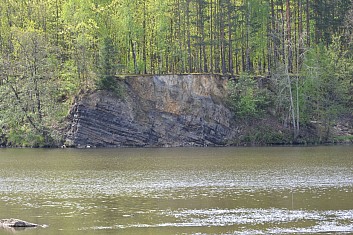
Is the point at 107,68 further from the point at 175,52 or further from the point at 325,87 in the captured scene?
the point at 325,87

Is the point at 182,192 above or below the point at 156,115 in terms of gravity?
below

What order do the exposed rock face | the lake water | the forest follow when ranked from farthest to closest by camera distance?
the forest → the exposed rock face → the lake water

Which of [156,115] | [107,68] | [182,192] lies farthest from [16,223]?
[156,115]

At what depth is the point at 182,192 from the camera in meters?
44.2

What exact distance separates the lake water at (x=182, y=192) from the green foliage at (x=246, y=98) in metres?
17.6

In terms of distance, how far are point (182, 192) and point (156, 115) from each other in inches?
1826

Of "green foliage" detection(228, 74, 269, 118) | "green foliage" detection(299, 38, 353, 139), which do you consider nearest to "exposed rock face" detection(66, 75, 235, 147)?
"green foliage" detection(228, 74, 269, 118)

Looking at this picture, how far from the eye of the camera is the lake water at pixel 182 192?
107ft

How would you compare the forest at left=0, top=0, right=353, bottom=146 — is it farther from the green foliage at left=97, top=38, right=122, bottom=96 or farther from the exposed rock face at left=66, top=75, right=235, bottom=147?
the exposed rock face at left=66, top=75, right=235, bottom=147

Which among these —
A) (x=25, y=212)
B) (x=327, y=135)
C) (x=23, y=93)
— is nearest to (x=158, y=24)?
(x=23, y=93)

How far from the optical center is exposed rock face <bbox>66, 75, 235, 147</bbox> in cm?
8719

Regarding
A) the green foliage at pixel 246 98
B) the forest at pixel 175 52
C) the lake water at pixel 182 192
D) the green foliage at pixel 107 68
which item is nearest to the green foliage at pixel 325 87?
the forest at pixel 175 52

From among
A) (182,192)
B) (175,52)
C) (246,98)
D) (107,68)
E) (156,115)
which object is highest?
(175,52)

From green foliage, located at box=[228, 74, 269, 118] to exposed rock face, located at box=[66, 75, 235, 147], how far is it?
1567 millimetres
